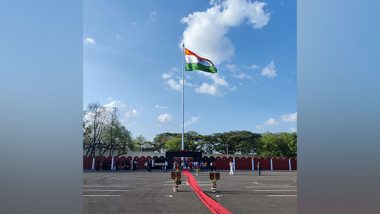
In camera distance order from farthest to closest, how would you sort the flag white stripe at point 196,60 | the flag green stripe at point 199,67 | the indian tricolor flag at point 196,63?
the flag white stripe at point 196,60 < the indian tricolor flag at point 196,63 < the flag green stripe at point 199,67

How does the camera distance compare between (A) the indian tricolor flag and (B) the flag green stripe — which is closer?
(B) the flag green stripe

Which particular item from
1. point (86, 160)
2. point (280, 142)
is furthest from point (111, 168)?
point (280, 142)

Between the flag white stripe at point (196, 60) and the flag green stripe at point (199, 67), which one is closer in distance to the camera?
the flag green stripe at point (199, 67)

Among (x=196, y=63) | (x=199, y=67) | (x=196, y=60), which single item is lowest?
(x=199, y=67)

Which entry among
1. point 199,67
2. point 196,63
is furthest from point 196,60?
point 199,67

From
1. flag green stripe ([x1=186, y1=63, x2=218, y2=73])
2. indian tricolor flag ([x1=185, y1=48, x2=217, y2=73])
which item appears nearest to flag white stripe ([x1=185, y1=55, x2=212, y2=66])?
indian tricolor flag ([x1=185, y1=48, x2=217, y2=73])

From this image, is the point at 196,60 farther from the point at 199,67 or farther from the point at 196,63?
the point at 199,67

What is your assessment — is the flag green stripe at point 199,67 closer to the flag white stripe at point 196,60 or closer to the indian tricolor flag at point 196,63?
the indian tricolor flag at point 196,63

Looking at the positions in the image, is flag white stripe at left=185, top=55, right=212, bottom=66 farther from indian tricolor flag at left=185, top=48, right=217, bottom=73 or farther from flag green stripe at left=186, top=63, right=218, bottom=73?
flag green stripe at left=186, top=63, right=218, bottom=73

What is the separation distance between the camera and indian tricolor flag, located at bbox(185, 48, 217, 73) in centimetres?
3391

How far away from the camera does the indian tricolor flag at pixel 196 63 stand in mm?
33906

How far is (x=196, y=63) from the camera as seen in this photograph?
34.0m

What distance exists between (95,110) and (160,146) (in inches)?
1531

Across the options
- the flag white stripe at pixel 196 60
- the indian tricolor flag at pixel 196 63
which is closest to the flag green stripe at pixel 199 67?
the indian tricolor flag at pixel 196 63
